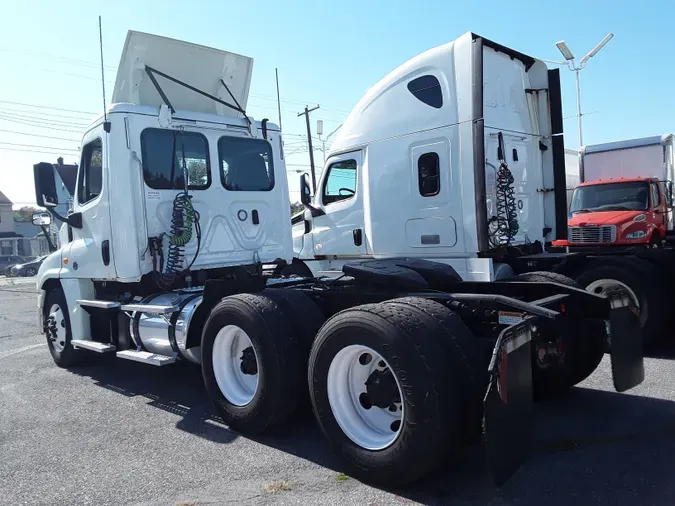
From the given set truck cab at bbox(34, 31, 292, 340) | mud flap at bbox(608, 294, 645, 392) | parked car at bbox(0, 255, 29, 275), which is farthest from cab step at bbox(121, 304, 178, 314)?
parked car at bbox(0, 255, 29, 275)

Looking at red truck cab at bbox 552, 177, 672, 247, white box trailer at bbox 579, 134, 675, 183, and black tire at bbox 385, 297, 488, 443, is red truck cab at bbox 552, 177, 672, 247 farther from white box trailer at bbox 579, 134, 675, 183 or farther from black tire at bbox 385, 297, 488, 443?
black tire at bbox 385, 297, 488, 443

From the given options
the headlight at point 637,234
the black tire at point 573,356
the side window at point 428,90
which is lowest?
the black tire at point 573,356

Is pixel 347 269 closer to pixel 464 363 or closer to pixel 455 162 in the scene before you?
pixel 464 363

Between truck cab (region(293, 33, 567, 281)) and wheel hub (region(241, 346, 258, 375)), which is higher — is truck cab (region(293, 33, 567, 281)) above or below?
above

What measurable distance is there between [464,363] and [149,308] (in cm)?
359

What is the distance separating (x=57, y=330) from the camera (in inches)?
284

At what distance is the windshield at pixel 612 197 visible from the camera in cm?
955

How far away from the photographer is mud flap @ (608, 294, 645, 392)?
403cm

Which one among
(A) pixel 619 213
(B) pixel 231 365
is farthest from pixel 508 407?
(A) pixel 619 213

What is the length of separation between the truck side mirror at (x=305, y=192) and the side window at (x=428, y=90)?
85.0 inches

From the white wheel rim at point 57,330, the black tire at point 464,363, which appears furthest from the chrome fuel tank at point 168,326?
the black tire at point 464,363

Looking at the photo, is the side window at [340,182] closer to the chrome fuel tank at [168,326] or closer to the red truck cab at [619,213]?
the chrome fuel tank at [168,326]

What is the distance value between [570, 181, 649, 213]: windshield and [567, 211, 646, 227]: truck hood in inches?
9.8

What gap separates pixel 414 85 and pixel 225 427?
4.68m
